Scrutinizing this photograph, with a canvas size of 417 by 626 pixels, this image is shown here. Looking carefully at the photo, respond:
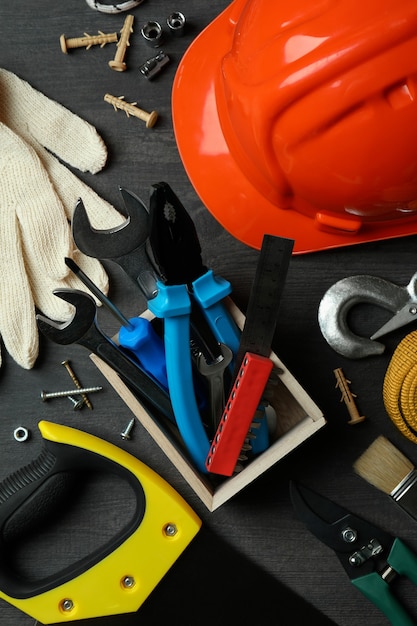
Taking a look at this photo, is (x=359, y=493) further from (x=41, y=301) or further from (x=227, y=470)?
(x=41, y=301)

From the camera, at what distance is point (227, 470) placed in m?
0.81

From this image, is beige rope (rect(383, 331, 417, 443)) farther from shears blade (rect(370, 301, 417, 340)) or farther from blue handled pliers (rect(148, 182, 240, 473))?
blue handled pliers (rect(148, 182, 240, 473))

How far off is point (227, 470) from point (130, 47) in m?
0.53

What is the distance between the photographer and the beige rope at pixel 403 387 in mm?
854

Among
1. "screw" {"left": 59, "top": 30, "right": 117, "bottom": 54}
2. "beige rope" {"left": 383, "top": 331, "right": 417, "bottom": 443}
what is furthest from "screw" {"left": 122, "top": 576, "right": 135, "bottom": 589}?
"screw" {"left": 59, "top": 30, "right": 117, "bottom": 54}

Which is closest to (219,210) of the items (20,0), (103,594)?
(20,0)

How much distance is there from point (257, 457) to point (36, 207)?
401 mm

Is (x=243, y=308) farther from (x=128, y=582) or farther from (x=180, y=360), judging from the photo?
(x=128, y=582)

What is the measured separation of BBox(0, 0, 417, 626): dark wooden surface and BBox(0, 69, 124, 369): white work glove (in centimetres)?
2

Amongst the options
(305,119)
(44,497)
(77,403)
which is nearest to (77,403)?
(77,403)

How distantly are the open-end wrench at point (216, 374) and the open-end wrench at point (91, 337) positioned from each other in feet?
0.18

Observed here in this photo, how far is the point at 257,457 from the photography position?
0.85 metres

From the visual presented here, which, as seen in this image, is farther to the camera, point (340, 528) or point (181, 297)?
point (340, 528)

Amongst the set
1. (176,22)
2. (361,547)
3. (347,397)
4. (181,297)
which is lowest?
(361,547)
